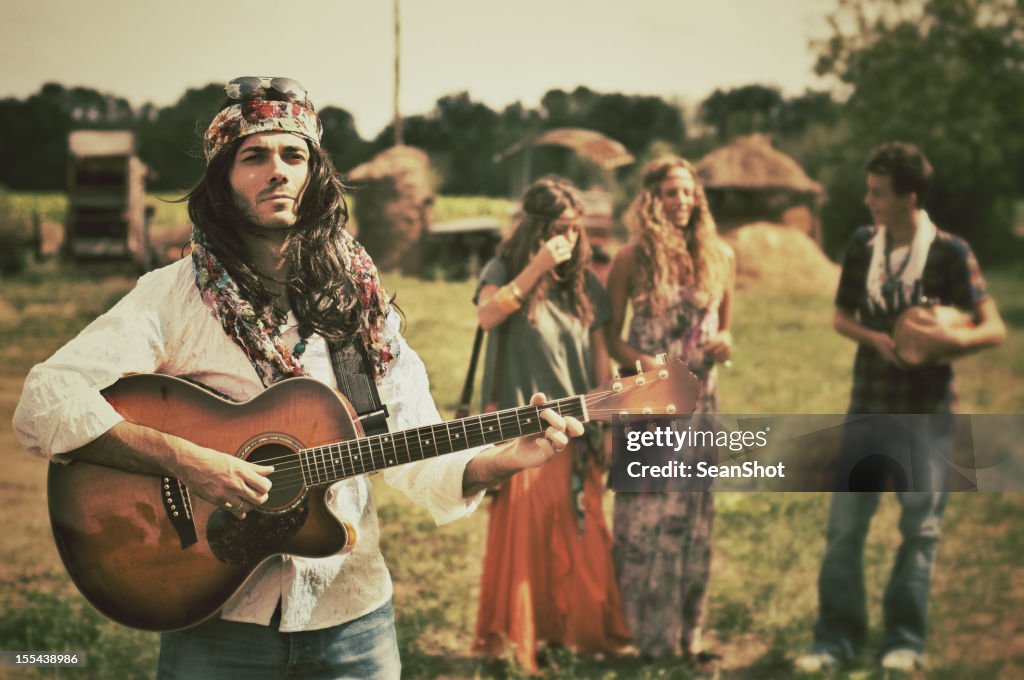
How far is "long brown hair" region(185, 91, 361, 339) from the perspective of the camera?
6.48ft

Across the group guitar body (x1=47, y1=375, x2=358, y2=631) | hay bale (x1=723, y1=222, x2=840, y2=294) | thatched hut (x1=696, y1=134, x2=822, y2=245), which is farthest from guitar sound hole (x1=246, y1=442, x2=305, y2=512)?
hay bale (x1=723, y1=222, x2=840, y2=294)

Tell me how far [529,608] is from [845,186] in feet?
8.37

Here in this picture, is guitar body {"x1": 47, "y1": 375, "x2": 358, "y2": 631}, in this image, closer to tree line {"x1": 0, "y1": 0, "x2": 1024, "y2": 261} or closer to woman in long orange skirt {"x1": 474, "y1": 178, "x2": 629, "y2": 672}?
woman in long orange skirt {"x1": 474, "y1": 178, "x2": 629, "y2": 672}

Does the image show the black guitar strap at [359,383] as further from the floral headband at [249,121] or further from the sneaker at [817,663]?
the sneaker at [817,663]

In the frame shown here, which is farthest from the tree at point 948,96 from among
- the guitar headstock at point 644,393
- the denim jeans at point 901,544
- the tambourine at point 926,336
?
the guitar headstock at point 644,393

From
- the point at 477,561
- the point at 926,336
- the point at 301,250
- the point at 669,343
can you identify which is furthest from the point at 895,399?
the point at 301,250

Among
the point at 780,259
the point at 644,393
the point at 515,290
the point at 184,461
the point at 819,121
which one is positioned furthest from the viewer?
the point at 780,259

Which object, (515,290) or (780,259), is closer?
(515,290)

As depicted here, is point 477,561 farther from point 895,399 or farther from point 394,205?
point 895,399

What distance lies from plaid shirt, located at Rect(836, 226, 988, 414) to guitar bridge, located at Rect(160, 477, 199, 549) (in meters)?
2.59

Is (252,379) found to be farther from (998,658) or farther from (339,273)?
(998,658)

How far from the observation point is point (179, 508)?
200 centimetres

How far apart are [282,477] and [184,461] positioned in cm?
22

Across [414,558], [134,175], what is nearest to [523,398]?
[414,558]
